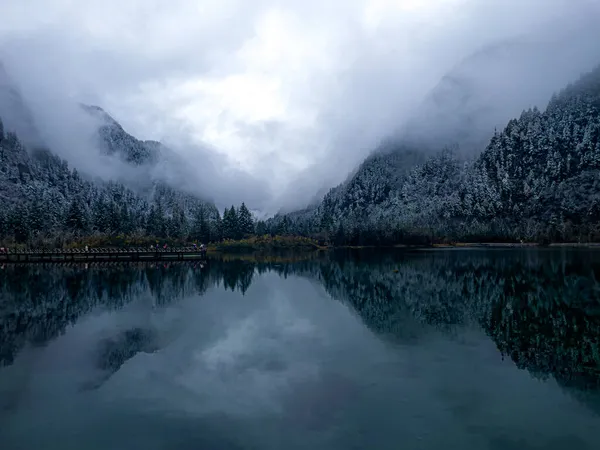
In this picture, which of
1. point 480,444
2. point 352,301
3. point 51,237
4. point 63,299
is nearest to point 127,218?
point 51,237

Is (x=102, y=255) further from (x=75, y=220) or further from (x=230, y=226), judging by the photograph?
(x=230, y=226)

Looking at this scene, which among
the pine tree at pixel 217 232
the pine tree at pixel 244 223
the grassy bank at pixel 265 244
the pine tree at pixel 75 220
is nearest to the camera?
the pine tree at pixel 75 220

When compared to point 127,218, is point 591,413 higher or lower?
lower

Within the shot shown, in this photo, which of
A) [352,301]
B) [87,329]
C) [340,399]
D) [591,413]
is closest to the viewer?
[591,413]

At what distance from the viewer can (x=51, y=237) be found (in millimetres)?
139375

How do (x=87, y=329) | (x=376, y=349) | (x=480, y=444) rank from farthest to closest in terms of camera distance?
(x=87, y=329) → (x=376, y=349) → (x=480, y=444)

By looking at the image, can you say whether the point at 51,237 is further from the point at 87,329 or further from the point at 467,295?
the point at 467,295

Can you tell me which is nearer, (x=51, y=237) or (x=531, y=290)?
(x=531, y=290)

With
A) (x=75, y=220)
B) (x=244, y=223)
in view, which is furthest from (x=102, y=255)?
(x=244, y=223)

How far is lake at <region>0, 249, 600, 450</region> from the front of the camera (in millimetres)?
17000

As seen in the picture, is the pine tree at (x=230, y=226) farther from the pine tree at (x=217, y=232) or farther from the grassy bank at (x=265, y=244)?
the grassy bank at (x=265, y=244)

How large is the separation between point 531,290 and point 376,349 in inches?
1131

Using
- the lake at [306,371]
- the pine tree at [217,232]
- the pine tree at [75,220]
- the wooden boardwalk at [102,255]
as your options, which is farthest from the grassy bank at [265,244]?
the lake at [306,371]

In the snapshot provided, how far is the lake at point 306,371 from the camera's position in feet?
55.8
